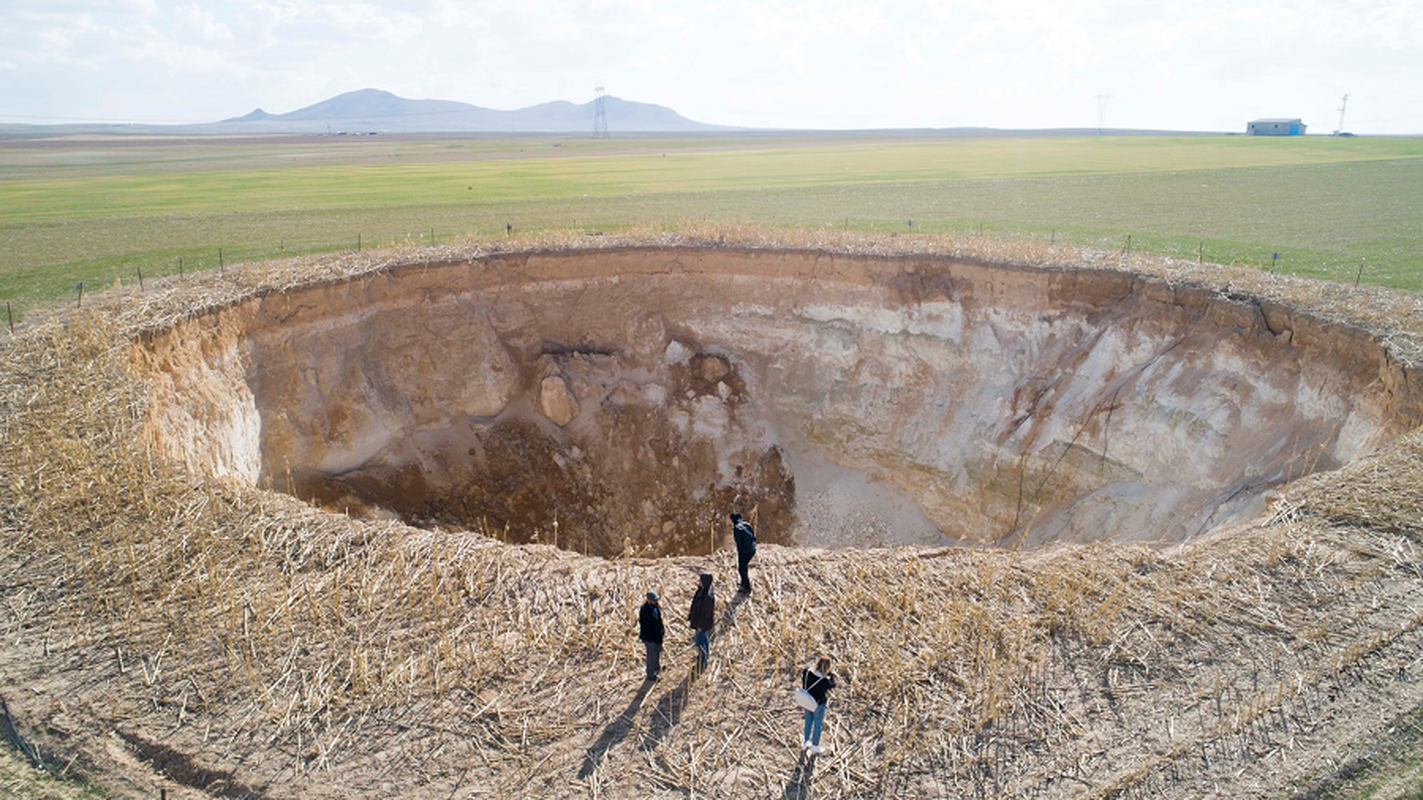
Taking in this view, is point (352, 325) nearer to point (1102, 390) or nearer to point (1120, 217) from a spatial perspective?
point (1102, 390)

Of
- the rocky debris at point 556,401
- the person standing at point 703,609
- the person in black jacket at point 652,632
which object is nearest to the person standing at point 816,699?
the person standing at point 703,609

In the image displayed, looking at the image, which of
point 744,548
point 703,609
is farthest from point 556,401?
point 703,609

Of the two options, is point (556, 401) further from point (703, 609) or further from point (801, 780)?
point (801, 780)

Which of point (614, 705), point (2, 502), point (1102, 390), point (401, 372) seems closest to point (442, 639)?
point (614, 705)

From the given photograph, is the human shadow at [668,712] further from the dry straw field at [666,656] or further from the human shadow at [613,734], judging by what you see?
the human shadow at [613,734]

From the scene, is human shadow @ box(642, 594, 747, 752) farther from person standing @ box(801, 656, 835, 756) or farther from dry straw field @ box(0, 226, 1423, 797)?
person standing @ box(801, 656, 835, 756)
